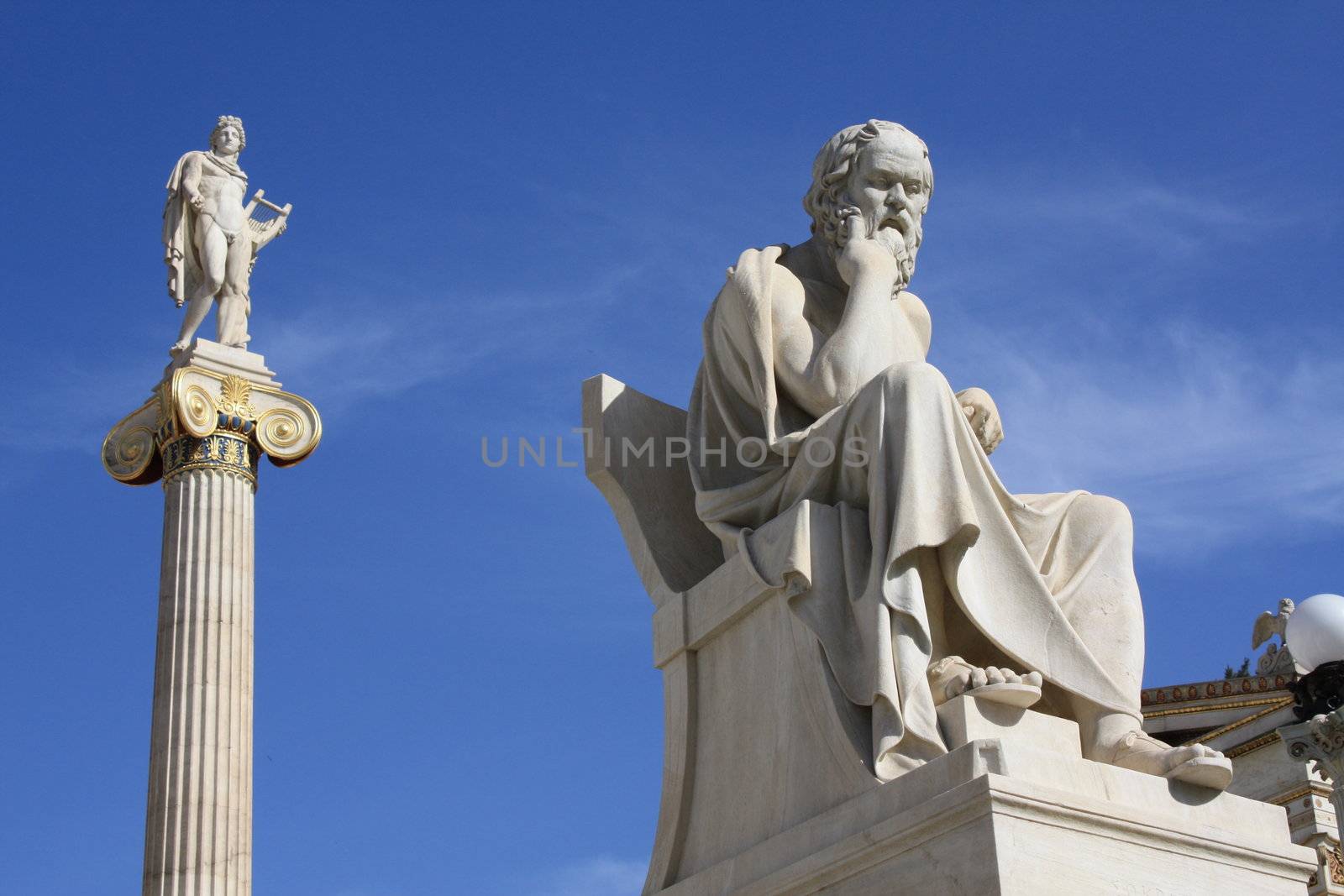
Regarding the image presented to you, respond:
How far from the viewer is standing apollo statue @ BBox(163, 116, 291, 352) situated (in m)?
18.7

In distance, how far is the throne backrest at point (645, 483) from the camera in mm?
7461

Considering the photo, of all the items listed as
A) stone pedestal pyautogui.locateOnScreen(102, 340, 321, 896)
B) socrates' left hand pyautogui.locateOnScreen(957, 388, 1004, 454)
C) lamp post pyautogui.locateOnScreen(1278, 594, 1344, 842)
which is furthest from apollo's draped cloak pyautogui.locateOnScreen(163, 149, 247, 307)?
socrates' left hand pyautogui.locateOnScreen(957, 388, 1004, 454)

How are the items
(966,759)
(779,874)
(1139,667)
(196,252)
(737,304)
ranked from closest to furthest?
1. (966,759)
2. (779,874)
3. (1139,667)
4. (737,304)
5. (196,252)

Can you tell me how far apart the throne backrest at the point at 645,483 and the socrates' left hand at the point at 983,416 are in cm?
115

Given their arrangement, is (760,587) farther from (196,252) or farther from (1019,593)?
(196,252)

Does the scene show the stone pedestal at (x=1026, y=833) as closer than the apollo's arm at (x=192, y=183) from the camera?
Yes

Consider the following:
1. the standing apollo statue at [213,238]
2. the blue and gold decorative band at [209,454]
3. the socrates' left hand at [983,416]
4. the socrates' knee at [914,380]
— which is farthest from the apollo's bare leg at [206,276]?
the socrates' knee at [914,380]

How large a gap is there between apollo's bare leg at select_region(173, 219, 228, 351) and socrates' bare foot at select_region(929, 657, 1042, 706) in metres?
13.6

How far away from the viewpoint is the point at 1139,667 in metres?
6.35

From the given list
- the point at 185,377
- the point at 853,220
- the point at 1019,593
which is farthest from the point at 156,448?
the point at 1019,593

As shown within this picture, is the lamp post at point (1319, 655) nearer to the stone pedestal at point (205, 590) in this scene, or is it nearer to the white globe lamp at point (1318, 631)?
the white globe lamp at point (1318, 631)

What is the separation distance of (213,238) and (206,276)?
49 centimetres

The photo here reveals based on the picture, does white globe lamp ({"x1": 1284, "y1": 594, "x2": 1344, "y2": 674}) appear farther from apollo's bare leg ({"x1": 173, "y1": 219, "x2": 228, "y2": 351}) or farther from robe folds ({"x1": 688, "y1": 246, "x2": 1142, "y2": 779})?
apollo's bare leg ({"x1": 173, "y1": 219, "x2": 228, "y2": 351})

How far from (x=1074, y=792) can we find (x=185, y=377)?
43.9 feet
